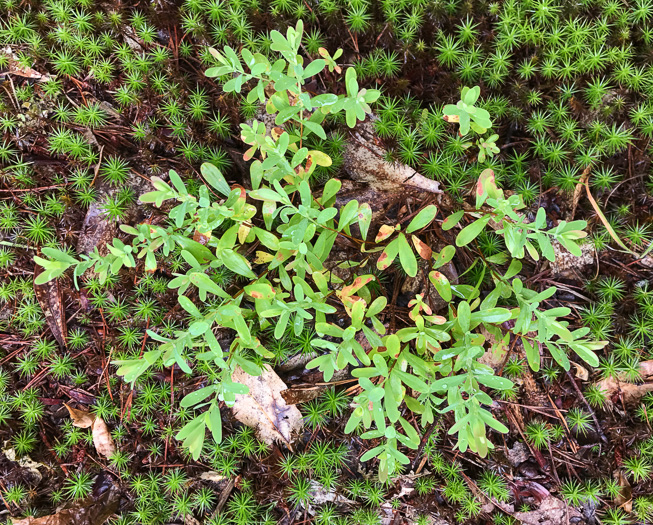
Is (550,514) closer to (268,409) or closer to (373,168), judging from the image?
(268,409)

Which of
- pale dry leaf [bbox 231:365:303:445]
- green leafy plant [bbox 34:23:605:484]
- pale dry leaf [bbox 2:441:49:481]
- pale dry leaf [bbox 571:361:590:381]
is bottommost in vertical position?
pale dry leaf [bbox 2:441:49:481]

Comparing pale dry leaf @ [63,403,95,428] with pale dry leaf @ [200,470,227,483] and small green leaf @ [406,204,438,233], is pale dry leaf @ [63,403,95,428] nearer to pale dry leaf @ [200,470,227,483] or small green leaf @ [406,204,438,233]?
pale dry leaf @ [200,470,227,483]

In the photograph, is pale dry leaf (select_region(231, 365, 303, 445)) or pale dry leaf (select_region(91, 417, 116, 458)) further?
pale dry leaf (select_region(91, 417, 116, 458))

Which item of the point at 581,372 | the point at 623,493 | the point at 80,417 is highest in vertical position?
the point at 581,372

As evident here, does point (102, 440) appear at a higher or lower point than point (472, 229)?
lower

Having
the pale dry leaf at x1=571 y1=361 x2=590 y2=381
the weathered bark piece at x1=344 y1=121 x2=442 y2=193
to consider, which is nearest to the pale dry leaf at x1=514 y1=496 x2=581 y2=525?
the pale dry leaf at x1=571 y1=361 x2=590 y2=381

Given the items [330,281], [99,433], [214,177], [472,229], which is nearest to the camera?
[472,229]

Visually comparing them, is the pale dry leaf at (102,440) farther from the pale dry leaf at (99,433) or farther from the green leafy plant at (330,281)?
the green leafy plant at (330,281)

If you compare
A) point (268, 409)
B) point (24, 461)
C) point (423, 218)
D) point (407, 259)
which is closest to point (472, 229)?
point (423, 218)
